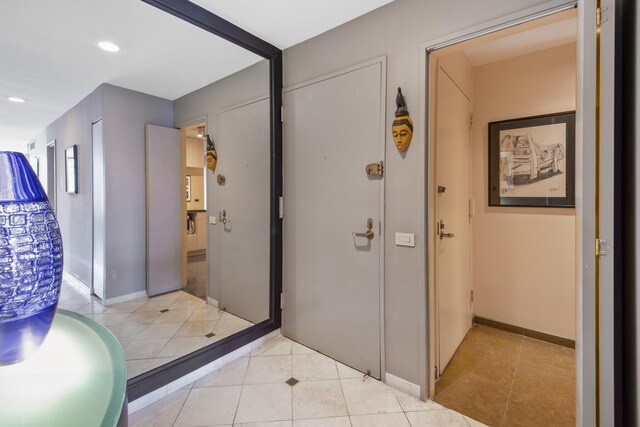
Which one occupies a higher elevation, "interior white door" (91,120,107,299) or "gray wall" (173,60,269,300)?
"gray wall" (173,60,269,300)

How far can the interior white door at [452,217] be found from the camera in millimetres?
1955

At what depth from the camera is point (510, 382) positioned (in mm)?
1961

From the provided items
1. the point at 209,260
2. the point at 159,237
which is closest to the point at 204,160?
the point at 159,237

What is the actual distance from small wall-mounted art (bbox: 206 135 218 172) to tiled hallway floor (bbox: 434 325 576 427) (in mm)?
2372

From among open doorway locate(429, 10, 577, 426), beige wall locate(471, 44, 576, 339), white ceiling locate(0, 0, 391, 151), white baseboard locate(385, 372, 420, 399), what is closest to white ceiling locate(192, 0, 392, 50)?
white ceiling locate(0, 0, 391, 151)

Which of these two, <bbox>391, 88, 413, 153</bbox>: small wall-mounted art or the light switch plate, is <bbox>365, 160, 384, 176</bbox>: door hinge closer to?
<bbox>391, 88, 413, 153</bbox>: small wall-mounted art

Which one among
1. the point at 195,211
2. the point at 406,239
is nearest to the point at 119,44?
the point at 195,211

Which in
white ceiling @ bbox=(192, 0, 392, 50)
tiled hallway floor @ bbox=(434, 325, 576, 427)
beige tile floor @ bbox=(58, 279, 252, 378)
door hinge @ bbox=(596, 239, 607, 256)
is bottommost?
tiled hallway floor @ bbox=(434, 325, 576, 427)

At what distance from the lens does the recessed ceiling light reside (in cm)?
176

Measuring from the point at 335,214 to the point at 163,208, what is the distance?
1270 millimetres

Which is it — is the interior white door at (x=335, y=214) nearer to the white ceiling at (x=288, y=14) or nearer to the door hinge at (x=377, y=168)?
the door hinge at (x=377, y=168)

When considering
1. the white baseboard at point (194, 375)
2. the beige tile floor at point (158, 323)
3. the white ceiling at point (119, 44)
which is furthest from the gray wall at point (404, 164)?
the beige tile floor at point (158, 323)

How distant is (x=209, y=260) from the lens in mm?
2600

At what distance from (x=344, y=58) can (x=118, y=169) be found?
1.71m
